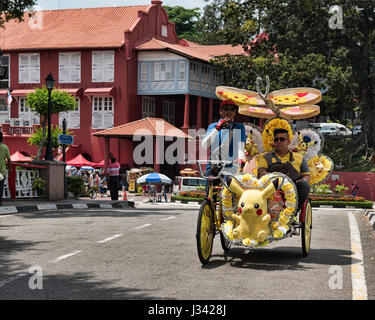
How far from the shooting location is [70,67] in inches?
1961

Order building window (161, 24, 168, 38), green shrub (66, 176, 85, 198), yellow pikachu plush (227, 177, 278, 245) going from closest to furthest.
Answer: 1. yellow pikachu plush (227, 177, 278, 245)
2. green shrub (66, 176, 85, 198)
3. building window (161, 24, 168, 38)

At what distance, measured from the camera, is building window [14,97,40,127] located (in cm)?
4995

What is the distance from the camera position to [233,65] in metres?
48.8

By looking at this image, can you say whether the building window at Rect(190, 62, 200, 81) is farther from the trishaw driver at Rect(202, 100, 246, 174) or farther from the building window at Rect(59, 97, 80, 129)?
the trishaw driver at Rect(202, 100, 246, 174)

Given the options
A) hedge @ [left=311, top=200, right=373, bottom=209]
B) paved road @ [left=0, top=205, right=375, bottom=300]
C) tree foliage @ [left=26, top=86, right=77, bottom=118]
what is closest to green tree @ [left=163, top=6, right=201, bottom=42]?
tree foliage @ [left=26, top=86, right=77, bottom=118]

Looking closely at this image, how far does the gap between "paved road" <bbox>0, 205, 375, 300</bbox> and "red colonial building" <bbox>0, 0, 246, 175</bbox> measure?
36499mm

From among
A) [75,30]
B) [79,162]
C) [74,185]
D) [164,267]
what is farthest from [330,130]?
[164,267]

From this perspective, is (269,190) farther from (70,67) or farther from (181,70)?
(70,67)

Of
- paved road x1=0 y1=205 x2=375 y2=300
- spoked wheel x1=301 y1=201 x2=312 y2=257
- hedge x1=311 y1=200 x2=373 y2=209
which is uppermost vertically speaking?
spoked wheel x1=301 y1=201 x2=312 y2=257

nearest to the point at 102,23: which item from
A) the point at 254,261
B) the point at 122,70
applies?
the point at 122,70

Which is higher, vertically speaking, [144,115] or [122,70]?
[122,70]

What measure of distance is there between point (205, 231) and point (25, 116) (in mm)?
44721

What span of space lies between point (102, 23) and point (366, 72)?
65.0 feet

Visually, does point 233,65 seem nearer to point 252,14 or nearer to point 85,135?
point 252,14
